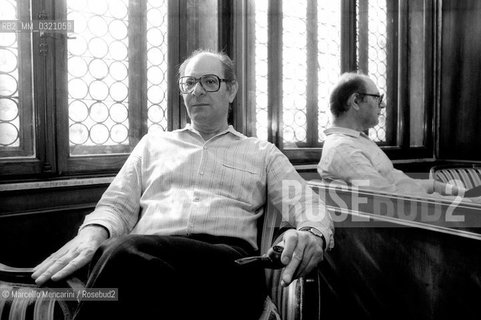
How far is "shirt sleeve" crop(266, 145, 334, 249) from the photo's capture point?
1.50 m

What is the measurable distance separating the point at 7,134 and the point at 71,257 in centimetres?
93

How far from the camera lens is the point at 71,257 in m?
1.32

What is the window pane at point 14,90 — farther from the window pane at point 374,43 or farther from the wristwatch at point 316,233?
the window pane at point 374,43

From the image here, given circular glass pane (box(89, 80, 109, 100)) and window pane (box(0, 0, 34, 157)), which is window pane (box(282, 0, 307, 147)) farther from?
window pane (box(0, 0, 34, 157))

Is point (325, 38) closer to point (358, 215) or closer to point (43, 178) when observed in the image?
point (358, 215)

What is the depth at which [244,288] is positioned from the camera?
51.3 inches

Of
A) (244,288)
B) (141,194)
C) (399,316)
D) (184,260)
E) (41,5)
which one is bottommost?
(399,316)

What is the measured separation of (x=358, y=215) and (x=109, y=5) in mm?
1624

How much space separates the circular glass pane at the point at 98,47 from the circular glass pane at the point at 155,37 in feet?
0.90

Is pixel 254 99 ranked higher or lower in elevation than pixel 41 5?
lower

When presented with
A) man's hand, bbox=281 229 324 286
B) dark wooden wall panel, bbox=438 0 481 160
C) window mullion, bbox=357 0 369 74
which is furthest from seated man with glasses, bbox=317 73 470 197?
dark wooden wall panel, bbox=438 0 481 160

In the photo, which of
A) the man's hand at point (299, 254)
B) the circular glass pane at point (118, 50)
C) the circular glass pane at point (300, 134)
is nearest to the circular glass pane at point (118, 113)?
the circular glass pane at point (118, 50)

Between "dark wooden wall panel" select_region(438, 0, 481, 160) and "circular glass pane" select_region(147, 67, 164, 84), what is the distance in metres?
3.21

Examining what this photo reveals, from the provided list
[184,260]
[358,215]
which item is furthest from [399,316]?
[184,260]
